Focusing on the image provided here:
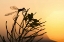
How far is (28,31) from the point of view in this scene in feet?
16.9

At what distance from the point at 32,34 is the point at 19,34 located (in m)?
0.54

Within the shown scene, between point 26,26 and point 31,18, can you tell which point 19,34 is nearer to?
point 26,26

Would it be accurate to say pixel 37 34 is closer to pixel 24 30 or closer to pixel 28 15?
pixel 24 30

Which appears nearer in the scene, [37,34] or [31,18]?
[31,18]

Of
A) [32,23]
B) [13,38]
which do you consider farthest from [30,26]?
[13,38]

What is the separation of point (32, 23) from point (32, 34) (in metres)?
0.55

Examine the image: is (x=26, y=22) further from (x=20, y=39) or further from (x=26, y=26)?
(x=20, y=39)

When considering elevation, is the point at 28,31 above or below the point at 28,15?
below

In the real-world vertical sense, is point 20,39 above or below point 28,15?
below

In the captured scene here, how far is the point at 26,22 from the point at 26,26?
17 centimetres

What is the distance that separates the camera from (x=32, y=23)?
4980mm

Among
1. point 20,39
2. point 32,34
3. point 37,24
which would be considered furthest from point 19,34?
point 37,24

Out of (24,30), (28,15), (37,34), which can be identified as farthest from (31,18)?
(37,34)

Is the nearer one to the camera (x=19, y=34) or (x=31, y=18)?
(x=31, y=18)
